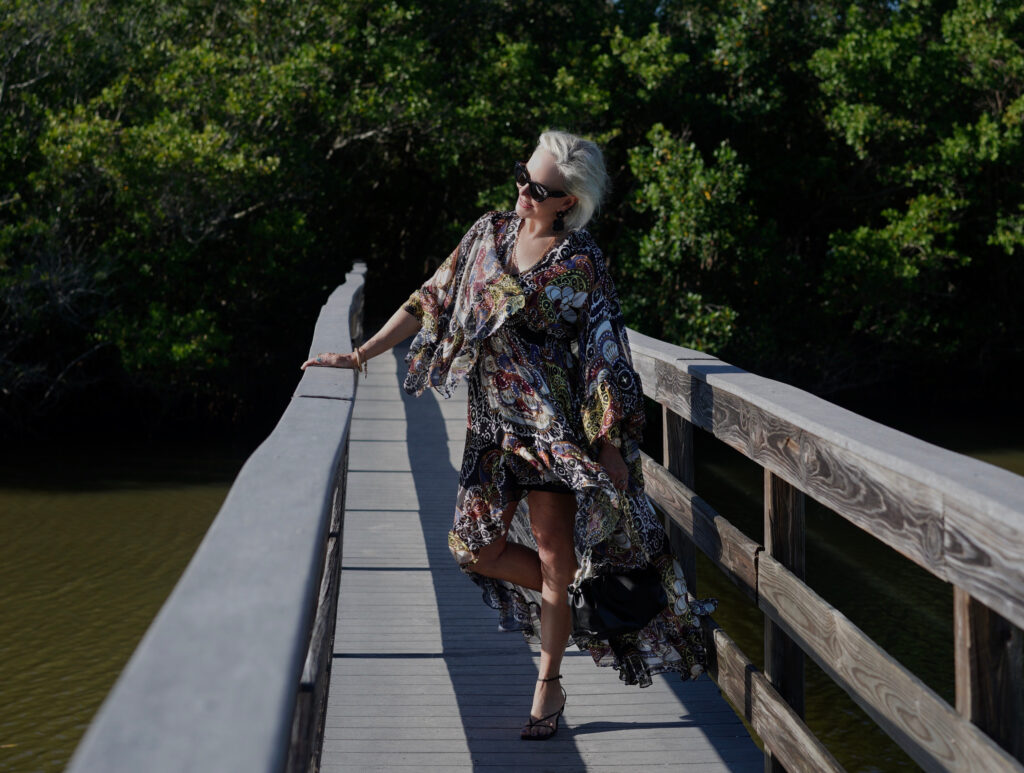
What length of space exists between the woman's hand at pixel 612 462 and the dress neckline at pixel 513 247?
44cm

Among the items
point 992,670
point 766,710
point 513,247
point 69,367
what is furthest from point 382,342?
point 69,367

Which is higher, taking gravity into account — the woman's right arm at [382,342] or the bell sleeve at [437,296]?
the bell sleeve at [437,296]

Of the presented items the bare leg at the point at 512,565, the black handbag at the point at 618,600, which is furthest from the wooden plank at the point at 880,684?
the bare leg at the point at 512,565

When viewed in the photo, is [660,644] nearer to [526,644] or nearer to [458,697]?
[458,697]

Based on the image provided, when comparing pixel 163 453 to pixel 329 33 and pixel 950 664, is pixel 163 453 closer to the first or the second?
pixel 329 33

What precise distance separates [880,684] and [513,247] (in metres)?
1.36

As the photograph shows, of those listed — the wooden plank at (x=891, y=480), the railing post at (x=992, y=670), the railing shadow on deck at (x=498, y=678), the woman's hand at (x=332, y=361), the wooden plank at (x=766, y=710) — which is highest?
the woman's hand at (x=332, y=361)

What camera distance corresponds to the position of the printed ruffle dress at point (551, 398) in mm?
2678

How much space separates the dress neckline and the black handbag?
0.73 metres

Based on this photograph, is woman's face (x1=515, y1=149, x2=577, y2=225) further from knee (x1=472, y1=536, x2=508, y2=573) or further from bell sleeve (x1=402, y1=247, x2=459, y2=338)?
knee (x1=472, y1=536, x2=508, y2=573)

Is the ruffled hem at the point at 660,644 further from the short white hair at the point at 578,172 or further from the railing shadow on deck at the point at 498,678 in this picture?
the short white hair at the point at 578,172

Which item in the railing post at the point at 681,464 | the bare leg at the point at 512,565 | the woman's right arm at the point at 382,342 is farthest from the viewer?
the railing post at the point at 681,464

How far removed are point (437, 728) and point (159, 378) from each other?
36.9 feet

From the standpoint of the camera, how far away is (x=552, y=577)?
2830mm
